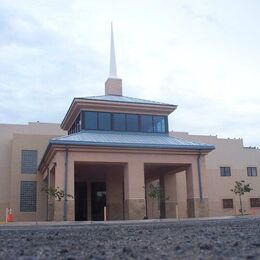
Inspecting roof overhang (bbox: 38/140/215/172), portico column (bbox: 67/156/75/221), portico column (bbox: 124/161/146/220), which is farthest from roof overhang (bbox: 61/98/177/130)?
portico column (bbox: 67/156/75/221)

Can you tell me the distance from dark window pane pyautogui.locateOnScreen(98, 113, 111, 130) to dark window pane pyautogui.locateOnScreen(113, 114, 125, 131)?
17.1 inches

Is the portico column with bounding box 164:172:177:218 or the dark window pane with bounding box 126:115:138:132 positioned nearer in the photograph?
the dark window pane with bounding box 126:115:138:132

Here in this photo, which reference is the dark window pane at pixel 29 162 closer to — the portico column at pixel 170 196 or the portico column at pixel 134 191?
the portico column at pixel 170 196

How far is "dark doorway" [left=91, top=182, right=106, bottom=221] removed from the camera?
33812 millimetres

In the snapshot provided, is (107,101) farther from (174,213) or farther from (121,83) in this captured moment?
(174,213)

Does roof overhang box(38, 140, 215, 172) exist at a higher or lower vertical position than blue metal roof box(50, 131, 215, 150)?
lower

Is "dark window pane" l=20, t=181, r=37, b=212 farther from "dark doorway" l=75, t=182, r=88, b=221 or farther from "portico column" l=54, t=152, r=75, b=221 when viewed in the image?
"portico column" l=54, t=152, r=75, b=221

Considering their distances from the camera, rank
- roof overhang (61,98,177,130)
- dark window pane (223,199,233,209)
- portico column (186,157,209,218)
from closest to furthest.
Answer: portico column (186,157,209,218) < roof overhang (61,98,177,130) < dark window pane (223,199,233,209)

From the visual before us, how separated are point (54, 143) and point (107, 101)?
19.6 feet

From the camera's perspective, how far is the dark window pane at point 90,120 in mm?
29062

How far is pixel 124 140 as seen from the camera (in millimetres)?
27172

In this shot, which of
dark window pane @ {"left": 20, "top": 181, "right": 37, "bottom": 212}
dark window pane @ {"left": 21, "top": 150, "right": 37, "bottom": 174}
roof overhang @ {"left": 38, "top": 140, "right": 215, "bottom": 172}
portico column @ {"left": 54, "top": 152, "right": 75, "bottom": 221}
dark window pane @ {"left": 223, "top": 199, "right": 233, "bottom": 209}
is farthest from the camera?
dark window pane @ {"left": 223, "top": 199, "right": 233, "bottom": 209}

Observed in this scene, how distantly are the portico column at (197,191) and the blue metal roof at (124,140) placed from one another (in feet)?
4.55

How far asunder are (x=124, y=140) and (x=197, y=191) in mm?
5742
